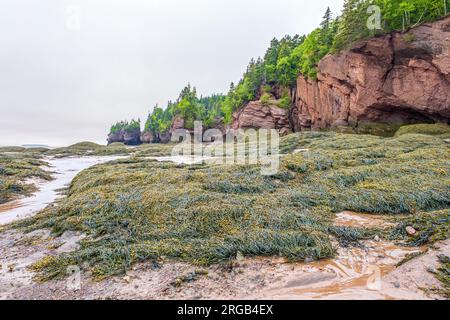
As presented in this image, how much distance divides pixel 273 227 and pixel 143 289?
234 centimetres

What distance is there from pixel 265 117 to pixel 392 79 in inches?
587

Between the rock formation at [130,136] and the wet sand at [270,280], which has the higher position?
the rock formation at [130,136]

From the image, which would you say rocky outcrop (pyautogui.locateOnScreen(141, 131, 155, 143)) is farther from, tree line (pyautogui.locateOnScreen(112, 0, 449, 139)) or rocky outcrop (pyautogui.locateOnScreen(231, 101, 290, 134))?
rocky outcrop (pyautogui.locateOnScreen(231, 101, 290, 134))

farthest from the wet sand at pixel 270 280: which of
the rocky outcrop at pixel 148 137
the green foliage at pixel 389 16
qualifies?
the rocky outcrop at pixel 148 137

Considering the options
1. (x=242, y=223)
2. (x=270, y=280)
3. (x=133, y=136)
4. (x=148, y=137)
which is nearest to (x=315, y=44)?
(x=242, y=223)

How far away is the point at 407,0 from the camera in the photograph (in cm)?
1875

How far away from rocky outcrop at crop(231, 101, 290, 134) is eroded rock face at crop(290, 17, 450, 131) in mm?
6862

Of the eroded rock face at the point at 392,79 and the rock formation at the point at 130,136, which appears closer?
the eroded rock face at the point at 392,79

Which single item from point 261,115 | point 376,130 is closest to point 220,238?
point 376,130

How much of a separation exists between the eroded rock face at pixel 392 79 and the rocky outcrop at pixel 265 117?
6862 millimetres

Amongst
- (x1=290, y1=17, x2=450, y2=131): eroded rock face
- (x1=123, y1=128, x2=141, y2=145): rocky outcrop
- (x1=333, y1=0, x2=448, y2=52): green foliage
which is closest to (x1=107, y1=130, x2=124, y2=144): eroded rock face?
(x1=123, y1=128, x2=141, y2=145): rocky outcrop

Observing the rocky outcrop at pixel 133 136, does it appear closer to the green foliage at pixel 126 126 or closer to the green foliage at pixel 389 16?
the green foliage at pixel 126 126

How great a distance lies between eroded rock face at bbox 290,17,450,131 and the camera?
17156 mm

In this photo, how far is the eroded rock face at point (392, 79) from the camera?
56.3 feet
